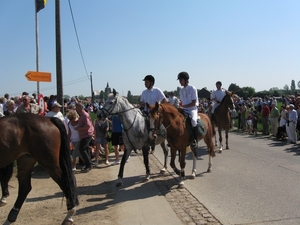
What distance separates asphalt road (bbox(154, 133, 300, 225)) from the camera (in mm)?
4977

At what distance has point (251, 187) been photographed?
21.6ft

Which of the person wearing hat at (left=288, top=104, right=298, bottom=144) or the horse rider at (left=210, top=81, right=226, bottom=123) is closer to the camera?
the horse rider at (left=210, top=81, right=226, bottom=123)

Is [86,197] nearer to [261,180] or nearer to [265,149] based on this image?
[261,180]

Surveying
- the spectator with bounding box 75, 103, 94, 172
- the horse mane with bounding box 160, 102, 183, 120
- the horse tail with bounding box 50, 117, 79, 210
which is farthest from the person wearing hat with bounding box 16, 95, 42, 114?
the horse mane with bounding box 160, 102, 183, 120

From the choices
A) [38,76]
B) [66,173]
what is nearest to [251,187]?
[66,173]

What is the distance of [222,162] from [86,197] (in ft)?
16.2

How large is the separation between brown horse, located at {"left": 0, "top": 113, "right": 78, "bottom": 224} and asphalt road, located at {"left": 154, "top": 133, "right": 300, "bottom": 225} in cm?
264

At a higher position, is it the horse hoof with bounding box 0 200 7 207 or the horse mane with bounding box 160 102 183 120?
the horse mane with bounding box 160 102 183 120

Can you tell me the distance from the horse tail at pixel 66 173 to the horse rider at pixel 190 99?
3.52 m

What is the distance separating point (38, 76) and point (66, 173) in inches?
246

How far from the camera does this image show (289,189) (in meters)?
6.30

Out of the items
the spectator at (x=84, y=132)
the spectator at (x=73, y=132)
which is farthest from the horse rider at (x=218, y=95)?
the spectator at (x=73, y=132)

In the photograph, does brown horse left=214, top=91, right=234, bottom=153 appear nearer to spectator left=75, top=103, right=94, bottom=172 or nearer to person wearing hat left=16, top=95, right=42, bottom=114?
spectator left=75, top=103, right=94, bottom=172

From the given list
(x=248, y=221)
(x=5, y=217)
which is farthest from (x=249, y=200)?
(x=5, y=217)
